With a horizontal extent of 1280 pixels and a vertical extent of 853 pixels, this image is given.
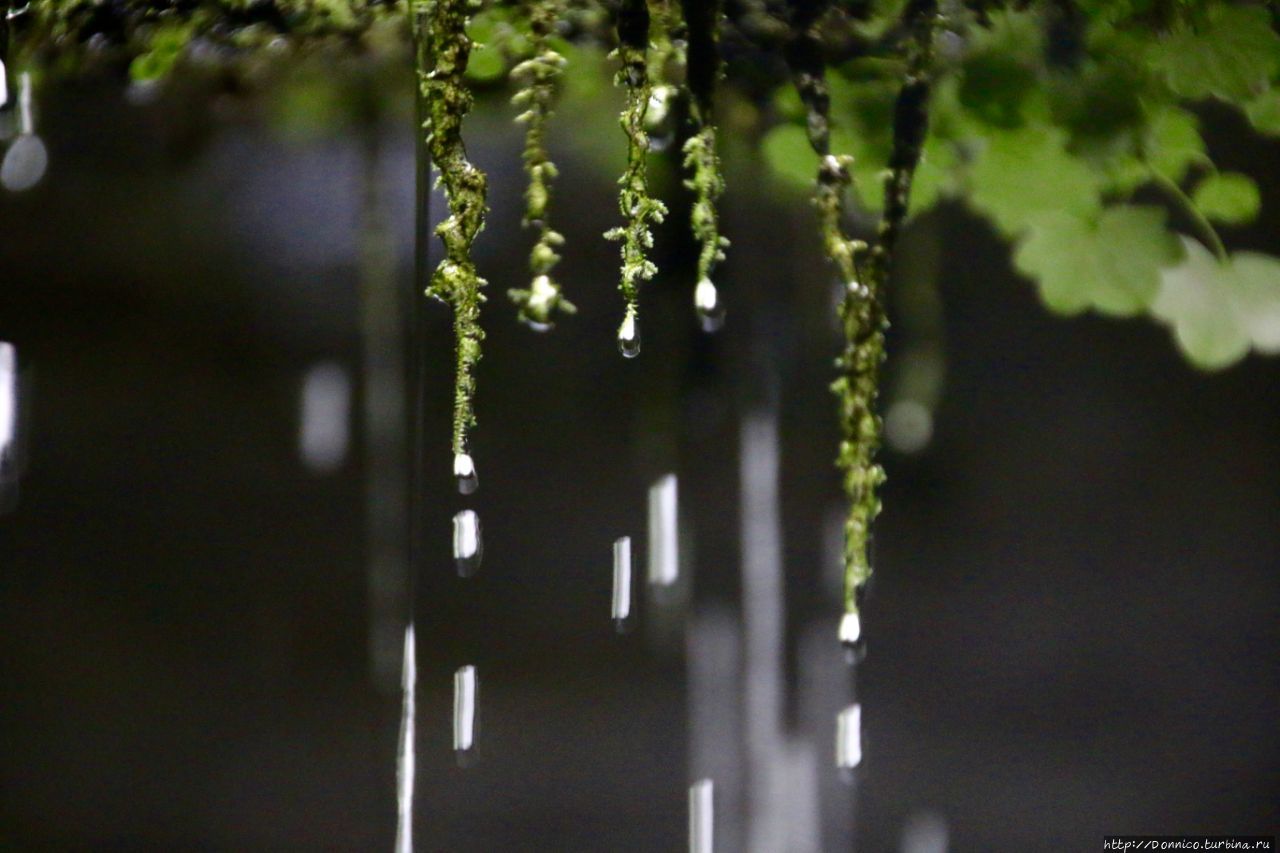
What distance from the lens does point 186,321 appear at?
2.73 ft

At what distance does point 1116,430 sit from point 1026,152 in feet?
1.35

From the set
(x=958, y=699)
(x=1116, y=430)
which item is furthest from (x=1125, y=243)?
(x=958, y=699)

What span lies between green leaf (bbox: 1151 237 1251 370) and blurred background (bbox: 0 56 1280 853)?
309 millimetres

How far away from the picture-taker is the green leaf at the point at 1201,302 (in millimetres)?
485

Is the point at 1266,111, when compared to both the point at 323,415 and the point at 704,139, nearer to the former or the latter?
the point at 704,139

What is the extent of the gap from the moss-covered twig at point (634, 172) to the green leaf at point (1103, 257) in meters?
0.24

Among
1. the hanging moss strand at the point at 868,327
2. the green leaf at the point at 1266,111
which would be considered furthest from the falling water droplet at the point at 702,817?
the green leaf at the point at 1266,111

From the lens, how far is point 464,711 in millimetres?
855

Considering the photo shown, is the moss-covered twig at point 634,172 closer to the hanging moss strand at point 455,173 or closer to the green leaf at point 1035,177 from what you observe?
the hanging moss strand at point 455,173

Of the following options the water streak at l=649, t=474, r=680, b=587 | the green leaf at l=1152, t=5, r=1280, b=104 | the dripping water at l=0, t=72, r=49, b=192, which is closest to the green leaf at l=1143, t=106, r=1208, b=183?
the green leaf at l=1152, t=5, r=1280, b=104

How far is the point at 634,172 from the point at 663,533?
517 mm

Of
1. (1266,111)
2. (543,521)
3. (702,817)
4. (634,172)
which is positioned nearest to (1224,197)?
(1266,111)

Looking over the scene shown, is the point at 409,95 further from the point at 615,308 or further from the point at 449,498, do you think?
the point at 449,498

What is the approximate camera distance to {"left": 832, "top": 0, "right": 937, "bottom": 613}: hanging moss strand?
1.46 ft
